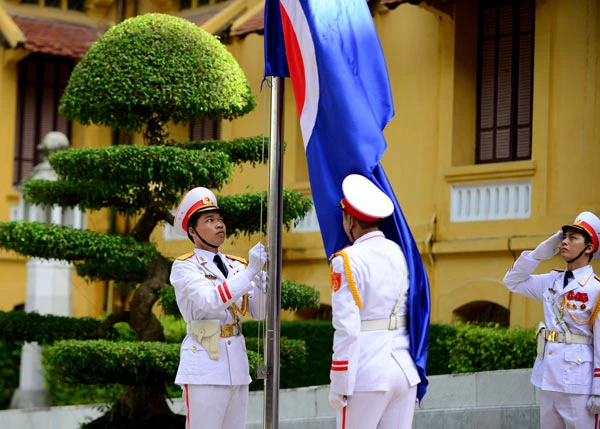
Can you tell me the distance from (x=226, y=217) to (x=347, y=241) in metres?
3.91

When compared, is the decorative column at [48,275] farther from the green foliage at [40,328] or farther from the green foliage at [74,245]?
the green foliage at [74,245]

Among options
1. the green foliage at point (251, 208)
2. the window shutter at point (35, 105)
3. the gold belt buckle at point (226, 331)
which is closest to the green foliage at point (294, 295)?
the green foliage at point (251, 208)

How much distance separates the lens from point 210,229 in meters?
7.22

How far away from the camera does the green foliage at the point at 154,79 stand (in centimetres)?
1041

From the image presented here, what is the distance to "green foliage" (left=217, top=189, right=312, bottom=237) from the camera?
10.3 meters

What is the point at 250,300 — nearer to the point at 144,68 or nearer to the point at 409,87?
the point at 144,68

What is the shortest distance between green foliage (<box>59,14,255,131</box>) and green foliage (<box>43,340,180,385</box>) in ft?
6.62

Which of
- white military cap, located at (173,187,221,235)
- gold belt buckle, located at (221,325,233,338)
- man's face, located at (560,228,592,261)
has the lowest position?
gold belt buckle, located at (221,325,233,338)

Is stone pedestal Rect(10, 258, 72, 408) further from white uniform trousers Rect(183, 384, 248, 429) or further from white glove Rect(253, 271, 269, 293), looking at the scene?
white glove Rect(253, 271, 269, 293)

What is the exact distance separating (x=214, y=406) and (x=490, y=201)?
24.3 ft

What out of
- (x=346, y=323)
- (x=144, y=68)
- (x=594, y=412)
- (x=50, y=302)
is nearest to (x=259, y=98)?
(x=50, y=302)

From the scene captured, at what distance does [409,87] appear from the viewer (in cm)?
1488

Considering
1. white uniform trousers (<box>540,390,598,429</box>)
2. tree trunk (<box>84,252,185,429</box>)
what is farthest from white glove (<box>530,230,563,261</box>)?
tree trunk (<box>84,252,185,429</box>)

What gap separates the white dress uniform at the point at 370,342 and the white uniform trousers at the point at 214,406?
3.32 feet
